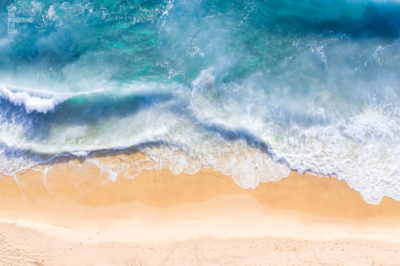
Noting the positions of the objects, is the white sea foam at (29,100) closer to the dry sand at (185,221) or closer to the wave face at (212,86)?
the wave face at (212,86)

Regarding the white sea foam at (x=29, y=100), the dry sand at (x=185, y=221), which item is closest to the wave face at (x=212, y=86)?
the white sea foam at (x=29, y=100)

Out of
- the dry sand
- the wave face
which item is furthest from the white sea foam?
the dry sand

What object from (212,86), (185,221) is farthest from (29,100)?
(185,221)

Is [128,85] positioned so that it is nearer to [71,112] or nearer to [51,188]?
[71,112]

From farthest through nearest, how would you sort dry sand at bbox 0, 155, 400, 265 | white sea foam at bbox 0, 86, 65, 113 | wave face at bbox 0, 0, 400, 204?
1. white sea foam at bbox 0, 86, 65, 113
2. wave face at bbox 0, 0, 400, 204
3. dry sand at bbox 0, 155, 400, 265

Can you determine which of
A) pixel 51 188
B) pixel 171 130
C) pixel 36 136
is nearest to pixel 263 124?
pixel 171 130

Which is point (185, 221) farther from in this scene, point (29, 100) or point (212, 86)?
point (29, 100)

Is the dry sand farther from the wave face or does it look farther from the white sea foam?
the white sea foam
